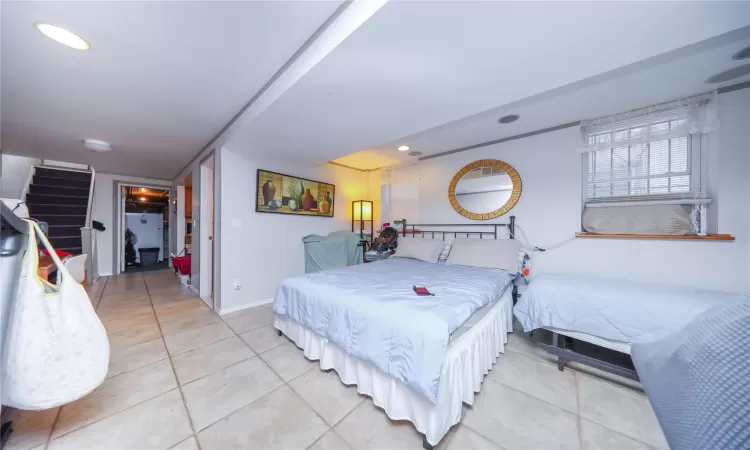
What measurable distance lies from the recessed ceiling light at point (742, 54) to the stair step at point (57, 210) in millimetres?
8632

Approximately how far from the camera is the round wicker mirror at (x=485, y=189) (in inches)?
118

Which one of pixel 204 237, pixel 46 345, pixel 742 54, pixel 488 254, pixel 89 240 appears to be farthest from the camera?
pixel 89 240

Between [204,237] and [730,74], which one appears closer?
[730,74]

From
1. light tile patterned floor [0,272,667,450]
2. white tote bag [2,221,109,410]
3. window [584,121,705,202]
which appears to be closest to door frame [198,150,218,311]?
light tile patterned floor [0,272,667,450]

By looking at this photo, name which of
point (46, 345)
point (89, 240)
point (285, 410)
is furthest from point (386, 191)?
point (89, 240)

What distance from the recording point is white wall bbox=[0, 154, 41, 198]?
13.0 ft

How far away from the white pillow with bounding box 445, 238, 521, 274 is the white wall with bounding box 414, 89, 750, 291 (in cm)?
44

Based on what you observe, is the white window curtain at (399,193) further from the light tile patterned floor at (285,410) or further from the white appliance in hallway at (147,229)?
the white appliance in hallway at (147,229)

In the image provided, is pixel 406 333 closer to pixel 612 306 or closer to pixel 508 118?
pixel 612 306

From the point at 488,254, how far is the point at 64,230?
23.9ft

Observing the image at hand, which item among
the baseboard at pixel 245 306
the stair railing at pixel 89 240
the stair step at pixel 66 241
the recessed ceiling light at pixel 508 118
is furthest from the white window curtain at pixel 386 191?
the stair step at pixel 66 241

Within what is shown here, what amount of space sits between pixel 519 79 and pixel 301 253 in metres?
3.51

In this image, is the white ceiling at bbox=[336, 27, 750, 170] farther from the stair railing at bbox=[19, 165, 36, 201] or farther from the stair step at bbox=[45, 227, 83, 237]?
the stair railing at bbox=[19, 165, 36, 201]

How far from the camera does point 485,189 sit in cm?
320
